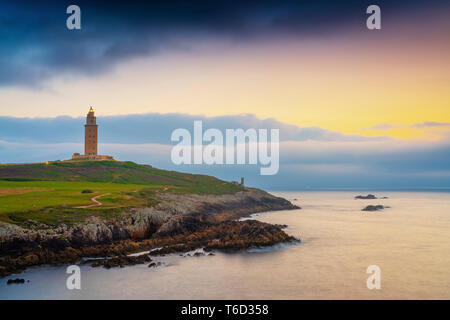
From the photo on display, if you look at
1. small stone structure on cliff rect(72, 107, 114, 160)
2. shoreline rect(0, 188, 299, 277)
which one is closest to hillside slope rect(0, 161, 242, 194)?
small stone structure on cliff rect(72, 107, 114, 160)

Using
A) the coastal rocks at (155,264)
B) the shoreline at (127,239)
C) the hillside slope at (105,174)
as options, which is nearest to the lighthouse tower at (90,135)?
the hillside slope at (105,174)

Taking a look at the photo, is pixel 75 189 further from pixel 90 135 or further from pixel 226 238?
pixel 90 135

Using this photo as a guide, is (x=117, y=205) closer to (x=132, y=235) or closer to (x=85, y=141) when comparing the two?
(x=132, y=235)

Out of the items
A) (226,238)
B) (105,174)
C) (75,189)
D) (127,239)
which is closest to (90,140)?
(105,174)

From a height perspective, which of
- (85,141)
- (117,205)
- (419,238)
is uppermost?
(85,141)

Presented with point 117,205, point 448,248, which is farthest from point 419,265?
point 117,205

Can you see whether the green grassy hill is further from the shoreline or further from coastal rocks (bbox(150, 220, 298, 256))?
coastal rocks (bbox(150, 220, 298, 256))

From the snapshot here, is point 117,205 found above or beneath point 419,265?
above
